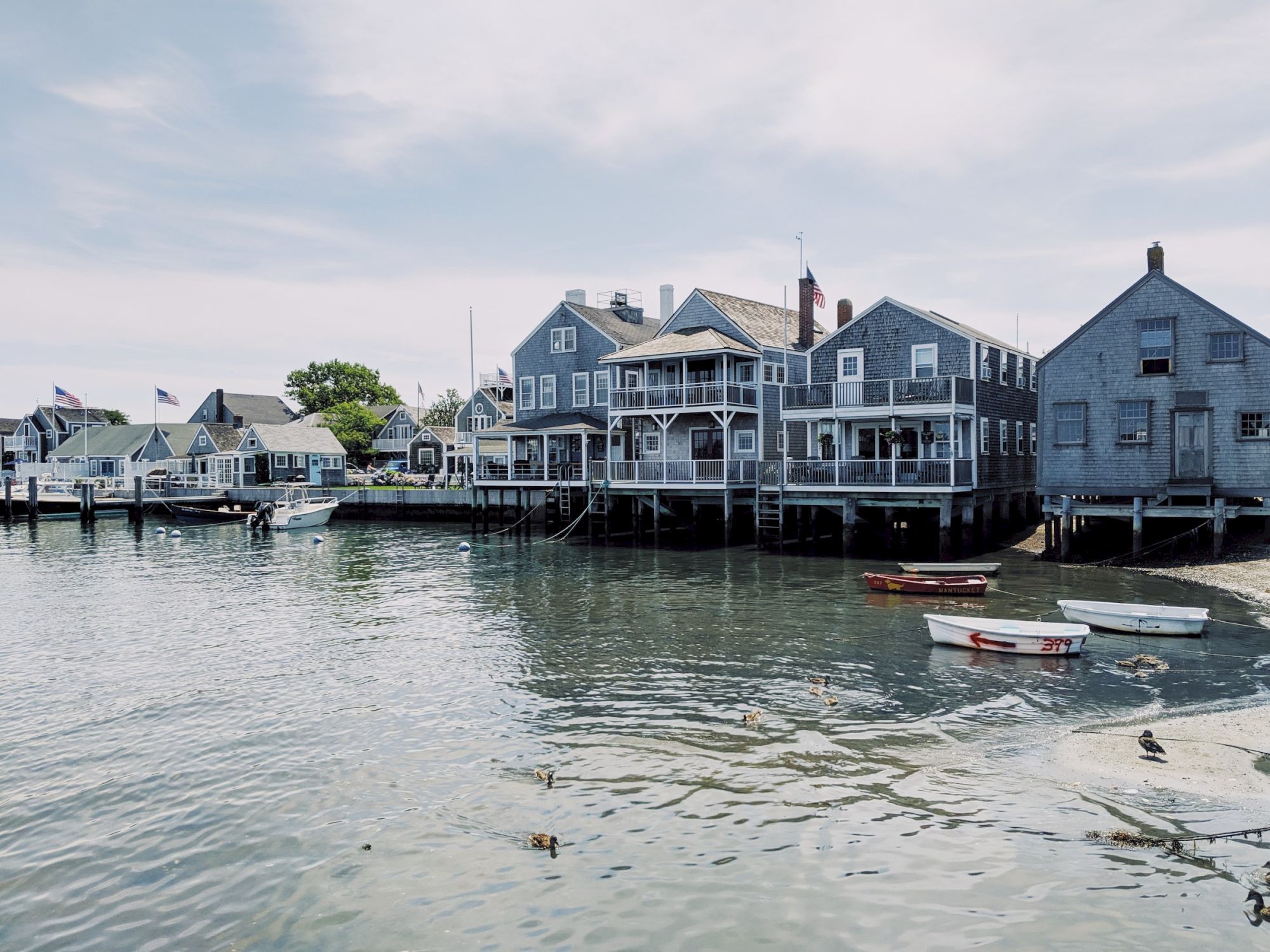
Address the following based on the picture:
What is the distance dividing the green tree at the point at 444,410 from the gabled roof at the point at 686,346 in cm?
7471

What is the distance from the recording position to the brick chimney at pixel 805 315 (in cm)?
4659

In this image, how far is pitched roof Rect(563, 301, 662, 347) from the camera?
54.1 metres

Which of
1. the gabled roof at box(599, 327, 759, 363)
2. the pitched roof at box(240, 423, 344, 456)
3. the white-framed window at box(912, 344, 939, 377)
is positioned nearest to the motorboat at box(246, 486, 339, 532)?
the gabled roof at box(599, 327, 759, 363)

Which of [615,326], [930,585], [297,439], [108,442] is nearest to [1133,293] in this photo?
[930,585]

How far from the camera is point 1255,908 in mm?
9070

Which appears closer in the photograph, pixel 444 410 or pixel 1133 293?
pixel 1133 293

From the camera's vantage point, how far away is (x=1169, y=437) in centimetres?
3403

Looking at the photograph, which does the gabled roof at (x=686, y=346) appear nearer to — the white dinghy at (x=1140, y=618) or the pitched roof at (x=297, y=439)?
the white dinghy at (x=1140, y=618)

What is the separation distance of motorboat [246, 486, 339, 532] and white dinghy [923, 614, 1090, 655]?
4703 centimetres

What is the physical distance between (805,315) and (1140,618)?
27.5 meters

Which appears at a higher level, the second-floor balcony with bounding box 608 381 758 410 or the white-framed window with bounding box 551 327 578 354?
the white-framed window with bounding box 551 327 578 354

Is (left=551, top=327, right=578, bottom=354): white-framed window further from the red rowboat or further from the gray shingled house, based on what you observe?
the red rowboat

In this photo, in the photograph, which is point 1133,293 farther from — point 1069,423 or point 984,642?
point 984,642

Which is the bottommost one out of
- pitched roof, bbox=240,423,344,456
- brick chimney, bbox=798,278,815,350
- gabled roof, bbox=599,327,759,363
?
pitched roof, bbox=240,423,344,456
